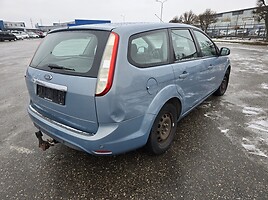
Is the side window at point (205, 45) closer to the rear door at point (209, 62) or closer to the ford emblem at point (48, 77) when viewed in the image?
the rear door at point (209, 62)

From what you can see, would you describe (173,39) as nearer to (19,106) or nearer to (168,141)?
(168,141)

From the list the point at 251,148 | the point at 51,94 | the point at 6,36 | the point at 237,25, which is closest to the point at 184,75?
the point at 251,148

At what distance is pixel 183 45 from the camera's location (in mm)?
3018

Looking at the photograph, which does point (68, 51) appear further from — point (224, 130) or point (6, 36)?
point (6, 36)

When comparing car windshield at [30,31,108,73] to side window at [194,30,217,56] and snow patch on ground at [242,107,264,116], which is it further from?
snow patch on ground at [242,107,264,116]

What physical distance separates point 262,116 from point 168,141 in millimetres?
2285

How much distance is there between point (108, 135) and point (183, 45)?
1.86 meters

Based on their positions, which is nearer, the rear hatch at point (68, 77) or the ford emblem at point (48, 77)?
the rear hatch at point (68, 77)

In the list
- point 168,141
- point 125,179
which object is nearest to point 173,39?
point 168,141

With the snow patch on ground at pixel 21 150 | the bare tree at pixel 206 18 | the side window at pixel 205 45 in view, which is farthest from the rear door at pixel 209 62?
the bare tree at pixel 206 18

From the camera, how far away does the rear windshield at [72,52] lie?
6.66 feet

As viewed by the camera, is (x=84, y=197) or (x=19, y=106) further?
(x=19, y=106)

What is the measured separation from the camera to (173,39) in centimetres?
279

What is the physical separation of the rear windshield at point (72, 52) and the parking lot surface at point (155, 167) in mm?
1219
